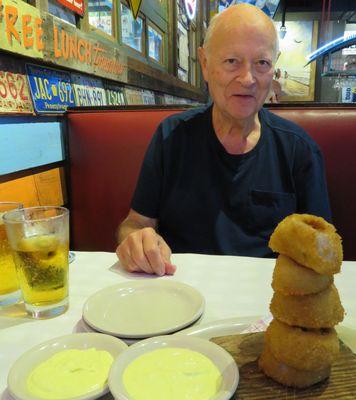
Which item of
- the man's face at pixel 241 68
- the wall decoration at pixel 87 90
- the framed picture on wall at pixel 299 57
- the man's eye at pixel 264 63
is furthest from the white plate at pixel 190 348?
the framed picture on wall at pixel 299 57

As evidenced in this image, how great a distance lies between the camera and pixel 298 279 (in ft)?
1.81

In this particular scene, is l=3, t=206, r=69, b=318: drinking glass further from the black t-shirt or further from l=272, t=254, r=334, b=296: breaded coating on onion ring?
the black t-shirt

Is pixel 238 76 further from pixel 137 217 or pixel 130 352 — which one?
pixel 130 352

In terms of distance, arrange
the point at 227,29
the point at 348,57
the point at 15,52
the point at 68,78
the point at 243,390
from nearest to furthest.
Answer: the point at 243,390, the point at 227,29, the point at 15,52, the point at 68,78, the point at 348,57

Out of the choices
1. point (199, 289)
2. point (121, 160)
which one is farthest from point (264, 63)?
point (199, 289)

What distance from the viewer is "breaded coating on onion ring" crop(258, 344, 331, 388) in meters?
0.57

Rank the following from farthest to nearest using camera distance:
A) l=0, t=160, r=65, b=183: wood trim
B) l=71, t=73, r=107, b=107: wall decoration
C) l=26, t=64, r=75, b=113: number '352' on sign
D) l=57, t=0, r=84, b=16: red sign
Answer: l=71, t=73, r=107, b=107: wall decoration < l=57, t=0, r=84, b=16: red sign < l=26, t=64, r=75, b=113: number '352' on sign < l=0, t=160, r=65, b=183: wood trim

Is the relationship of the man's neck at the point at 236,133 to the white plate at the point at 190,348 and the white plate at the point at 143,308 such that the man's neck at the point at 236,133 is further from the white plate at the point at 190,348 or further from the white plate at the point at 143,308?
the white plate at the point at 190,348

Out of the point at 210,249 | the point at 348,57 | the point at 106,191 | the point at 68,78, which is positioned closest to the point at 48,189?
the point at 106,191

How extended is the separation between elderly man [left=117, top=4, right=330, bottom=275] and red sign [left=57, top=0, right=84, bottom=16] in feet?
3.35

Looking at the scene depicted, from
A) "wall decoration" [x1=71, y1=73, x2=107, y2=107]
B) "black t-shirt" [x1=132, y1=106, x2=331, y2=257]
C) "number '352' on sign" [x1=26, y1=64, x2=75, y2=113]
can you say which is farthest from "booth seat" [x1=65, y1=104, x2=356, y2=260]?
"black t-shirt" [x1=132, y1=106, x2=331, y2=257]

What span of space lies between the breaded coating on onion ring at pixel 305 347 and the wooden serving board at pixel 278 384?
0.03 m

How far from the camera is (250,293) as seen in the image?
3.04 feet

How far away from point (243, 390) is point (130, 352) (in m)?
0.18
